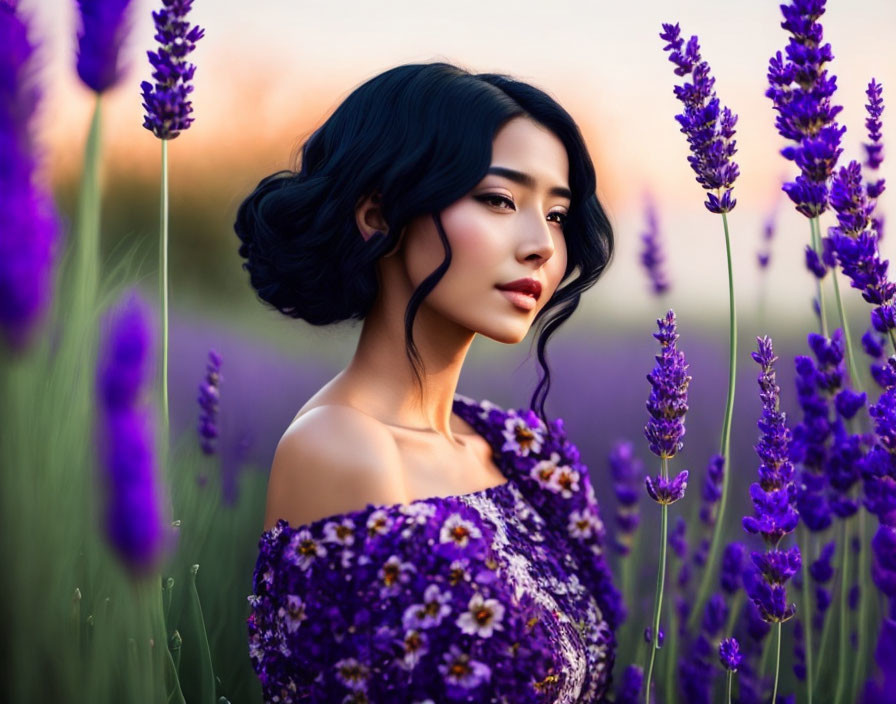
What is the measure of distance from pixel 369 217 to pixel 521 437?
1.64 ft

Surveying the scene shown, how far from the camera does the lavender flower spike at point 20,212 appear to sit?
2.50ft

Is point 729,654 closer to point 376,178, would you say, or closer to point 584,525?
point 584,525

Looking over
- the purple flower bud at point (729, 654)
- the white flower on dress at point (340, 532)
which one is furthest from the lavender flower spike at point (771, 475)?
the white flower on dress at point (340, 532)

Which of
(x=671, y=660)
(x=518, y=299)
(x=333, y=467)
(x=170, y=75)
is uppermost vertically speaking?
(x=170, y=75)

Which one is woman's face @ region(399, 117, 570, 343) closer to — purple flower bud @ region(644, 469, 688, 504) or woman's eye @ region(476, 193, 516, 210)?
woman's eye @ region(476, 193, 516, 210)

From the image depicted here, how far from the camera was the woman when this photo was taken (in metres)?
1.32

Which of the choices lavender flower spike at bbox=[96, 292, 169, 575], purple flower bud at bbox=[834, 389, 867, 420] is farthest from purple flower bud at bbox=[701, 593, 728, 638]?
lavender flower spike at bbox=[96, 292, 169, 575]

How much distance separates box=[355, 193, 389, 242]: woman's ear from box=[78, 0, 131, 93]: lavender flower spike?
49 cm

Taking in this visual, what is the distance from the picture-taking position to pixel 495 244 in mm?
1438

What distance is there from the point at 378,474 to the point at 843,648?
0.78 meters

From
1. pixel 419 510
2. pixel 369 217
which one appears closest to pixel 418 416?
pixel 419 510

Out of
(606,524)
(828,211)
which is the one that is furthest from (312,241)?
(606,524)

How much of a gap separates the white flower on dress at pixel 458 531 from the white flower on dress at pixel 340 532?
0.12 meters

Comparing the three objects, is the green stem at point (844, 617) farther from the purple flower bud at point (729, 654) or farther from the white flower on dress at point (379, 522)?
the white flower on dress at point (379, 522)
